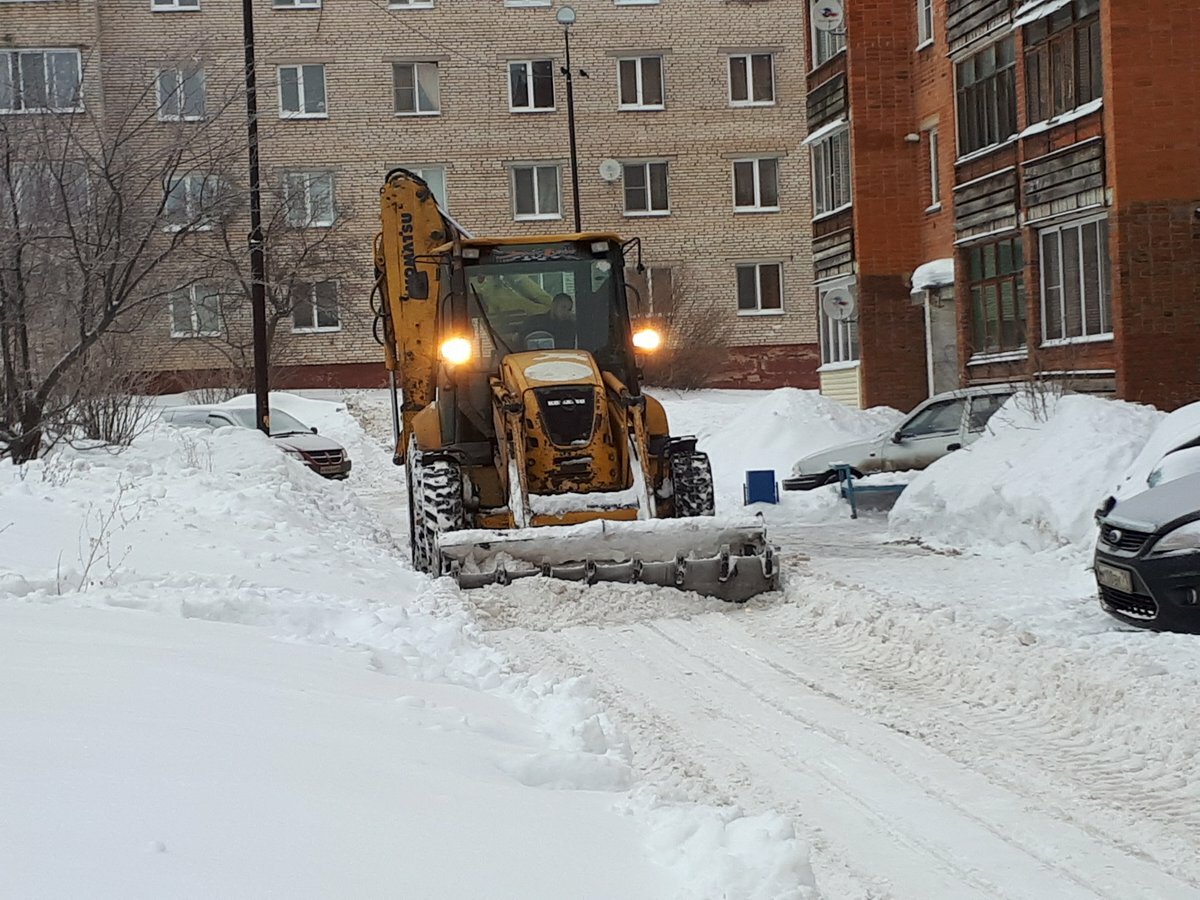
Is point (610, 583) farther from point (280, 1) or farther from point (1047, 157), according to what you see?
point (280, 1)

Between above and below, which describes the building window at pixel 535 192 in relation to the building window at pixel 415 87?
below

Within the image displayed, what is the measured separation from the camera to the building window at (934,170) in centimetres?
3067

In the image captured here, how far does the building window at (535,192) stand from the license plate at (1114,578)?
38.5m

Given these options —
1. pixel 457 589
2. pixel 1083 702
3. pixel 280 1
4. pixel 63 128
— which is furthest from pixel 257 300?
pixel 280 1

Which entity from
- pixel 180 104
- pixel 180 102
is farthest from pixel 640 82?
pixel 180 104

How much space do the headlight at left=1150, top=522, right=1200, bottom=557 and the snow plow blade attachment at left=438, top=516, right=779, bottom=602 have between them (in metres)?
3.09

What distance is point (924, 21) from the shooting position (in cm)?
3077

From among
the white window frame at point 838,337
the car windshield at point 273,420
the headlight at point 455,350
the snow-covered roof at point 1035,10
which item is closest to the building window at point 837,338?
the white window frame at point 838,337

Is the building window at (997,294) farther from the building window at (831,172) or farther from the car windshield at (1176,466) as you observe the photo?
the car windshield at (1176,466)

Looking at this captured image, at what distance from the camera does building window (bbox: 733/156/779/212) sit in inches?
1887

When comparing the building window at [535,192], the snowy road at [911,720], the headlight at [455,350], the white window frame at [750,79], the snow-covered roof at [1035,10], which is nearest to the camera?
the snowy road at [911,720]

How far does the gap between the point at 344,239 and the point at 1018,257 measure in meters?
24.6

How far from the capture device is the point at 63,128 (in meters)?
17.8

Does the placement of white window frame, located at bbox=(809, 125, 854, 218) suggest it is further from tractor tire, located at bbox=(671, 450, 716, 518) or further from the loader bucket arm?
tractor tire, located at bbox=(671, 450, 716, 518)
